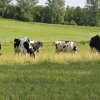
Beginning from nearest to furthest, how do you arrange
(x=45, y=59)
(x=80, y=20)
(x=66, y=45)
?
1. (x=45, y=59)
2. (x=66, y=45)
3. (x=80, y=20)

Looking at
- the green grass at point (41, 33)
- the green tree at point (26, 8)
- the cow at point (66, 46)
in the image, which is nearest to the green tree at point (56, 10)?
the green tree at point (26, 8)

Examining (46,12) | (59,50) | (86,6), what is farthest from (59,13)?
(59,50)

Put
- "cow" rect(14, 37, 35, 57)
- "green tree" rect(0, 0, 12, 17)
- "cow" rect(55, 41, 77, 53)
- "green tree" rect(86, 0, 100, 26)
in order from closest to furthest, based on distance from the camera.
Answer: "cow" rect(14, 37, 35, 57) → "cow" rect(55, 41, 77, 53) → "green tree" rect(0, 0, 12, 17) → "green tree" rect(86, 0, 100, 26)

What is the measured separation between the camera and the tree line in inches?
4203

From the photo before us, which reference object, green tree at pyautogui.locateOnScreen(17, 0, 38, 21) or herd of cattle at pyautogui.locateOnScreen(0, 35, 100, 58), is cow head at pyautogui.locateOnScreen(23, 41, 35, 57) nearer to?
herd of cattle at pyautogui.locateOnScreen(0, 35, 100, 58)

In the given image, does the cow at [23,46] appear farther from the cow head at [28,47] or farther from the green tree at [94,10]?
the green tree at [94,10]

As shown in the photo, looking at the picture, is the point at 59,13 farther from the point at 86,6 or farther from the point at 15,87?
the point at 15,87

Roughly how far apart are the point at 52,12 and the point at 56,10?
2.37m

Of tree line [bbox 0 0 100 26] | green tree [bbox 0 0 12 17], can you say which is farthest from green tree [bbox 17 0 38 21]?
green tree [bbox 0 0 12 17]

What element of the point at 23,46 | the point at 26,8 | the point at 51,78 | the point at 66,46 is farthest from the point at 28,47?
the point at 26,8

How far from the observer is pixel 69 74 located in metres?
13.4

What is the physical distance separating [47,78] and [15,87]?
1758 millimetres

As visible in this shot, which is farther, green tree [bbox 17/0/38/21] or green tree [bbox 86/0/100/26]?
green tree [bbox 86/0/100/26]

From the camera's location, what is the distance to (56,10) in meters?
117
